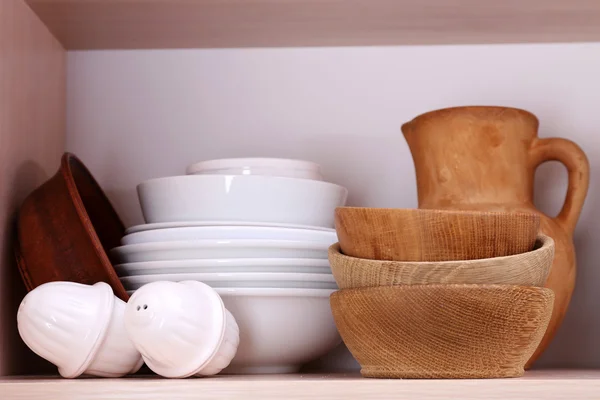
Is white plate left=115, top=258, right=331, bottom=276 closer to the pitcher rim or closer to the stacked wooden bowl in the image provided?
the stacked wooden bowl

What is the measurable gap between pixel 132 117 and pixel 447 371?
648mm

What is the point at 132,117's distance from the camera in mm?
1183

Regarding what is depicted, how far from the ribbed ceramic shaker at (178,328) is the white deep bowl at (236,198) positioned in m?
0.15

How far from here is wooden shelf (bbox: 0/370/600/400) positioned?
688 millimetres

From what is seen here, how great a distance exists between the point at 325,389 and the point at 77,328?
25 centimetres

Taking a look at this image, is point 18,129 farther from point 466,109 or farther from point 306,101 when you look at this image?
point 466,109

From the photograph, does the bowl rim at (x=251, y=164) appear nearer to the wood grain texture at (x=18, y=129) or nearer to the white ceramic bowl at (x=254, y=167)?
the white ceramic bowl at (x=254, y=167)

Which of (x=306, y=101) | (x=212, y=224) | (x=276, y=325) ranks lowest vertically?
(x=276, y=325)

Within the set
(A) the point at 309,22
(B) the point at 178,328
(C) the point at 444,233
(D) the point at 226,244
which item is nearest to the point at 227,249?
(D) the point at 226,244

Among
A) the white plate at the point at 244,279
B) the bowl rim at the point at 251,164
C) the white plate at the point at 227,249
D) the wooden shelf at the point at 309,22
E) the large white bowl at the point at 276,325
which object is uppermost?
the wooden shelf at the point at 309,22

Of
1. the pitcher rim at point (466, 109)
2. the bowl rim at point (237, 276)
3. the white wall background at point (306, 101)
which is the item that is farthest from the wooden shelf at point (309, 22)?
the bowl rim at point (237, 276)

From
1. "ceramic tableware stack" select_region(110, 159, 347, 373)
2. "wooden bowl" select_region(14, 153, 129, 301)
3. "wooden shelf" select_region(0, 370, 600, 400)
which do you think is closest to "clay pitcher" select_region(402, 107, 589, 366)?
"ceramic tableware stack" select_region(110, 159, 347, 373)

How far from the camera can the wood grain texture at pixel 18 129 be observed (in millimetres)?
892

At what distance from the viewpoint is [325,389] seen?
0.69m
